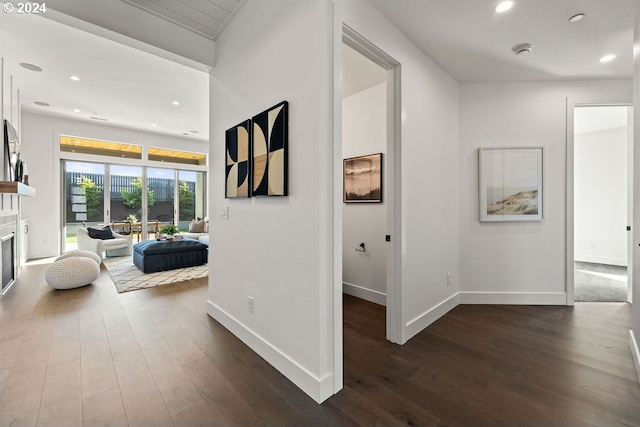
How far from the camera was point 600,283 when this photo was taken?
4.14 metres

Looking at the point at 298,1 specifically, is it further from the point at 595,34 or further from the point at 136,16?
the point at 595,34

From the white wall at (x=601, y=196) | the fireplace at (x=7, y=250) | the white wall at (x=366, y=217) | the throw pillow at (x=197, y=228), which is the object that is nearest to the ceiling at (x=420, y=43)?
the white wall at (x=366, y=217)

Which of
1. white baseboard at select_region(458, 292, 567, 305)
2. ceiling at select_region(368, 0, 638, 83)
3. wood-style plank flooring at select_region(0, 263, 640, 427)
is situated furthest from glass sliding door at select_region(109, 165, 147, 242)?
white baseboard at select_region(458, 292, 567, 305)

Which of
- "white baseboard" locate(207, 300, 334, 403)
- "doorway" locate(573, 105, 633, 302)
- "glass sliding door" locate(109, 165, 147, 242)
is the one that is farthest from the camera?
"glass sliding door" locate(109, 165, 147, 242)

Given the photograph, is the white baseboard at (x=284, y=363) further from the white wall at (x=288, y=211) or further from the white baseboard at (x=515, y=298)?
the white baseboard at (x=515, y=298)

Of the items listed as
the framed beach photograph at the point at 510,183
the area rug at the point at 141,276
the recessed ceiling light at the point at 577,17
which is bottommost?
the area rug at the point at 141,276

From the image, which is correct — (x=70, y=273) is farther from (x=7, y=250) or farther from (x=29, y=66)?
(x=29, y=66)

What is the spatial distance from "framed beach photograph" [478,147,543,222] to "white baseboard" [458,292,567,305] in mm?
884

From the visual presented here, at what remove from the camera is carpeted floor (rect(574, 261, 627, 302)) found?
3.53 metres

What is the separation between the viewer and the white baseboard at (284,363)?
1.69 meters

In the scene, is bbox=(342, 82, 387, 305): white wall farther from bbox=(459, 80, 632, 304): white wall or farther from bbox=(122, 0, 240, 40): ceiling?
bbox=(122, 0, 240, 40): ceiling

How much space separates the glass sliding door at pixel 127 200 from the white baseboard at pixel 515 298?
7.47 m

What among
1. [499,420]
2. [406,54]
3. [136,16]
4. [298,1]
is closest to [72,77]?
[136,16]

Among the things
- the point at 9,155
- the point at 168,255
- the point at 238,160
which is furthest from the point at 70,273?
the point at 238,160
